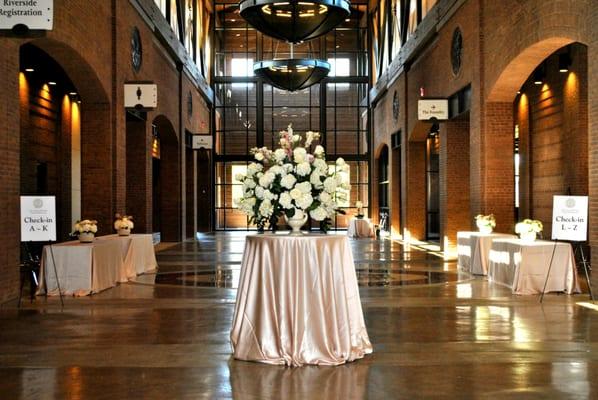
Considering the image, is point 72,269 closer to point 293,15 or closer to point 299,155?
point 299,155

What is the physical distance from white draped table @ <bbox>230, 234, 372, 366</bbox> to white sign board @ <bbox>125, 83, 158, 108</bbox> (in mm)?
9548

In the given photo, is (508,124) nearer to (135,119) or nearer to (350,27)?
(135,119)

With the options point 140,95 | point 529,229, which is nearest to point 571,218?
point 529,229

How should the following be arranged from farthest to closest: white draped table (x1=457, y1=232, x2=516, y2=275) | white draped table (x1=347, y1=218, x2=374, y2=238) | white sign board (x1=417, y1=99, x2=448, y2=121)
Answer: white draped table (x1=347, y1=218, x2=374, y2=238)
white sign board (x1=417, y1=99, x2=448, y2=121)
white draped table (x1=457, y1=232, x2=516, y2=275)

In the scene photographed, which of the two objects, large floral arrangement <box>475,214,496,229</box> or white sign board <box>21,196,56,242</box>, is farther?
large floral arrangement <box>475,214,496,229</box>

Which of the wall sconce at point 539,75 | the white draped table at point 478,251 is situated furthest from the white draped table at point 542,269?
the wall sconce at point 539,75

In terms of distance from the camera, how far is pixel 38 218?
9.15 meters

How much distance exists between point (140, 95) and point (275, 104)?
19.8m

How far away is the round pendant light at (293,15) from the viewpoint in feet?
45.7

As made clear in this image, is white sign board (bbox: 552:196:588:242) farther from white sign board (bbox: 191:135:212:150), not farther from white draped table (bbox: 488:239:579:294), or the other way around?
white sign board (bbox: 191:135:212:150)

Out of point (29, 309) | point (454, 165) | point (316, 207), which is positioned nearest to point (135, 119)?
point (454, 165)

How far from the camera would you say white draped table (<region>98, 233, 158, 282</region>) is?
12023mm

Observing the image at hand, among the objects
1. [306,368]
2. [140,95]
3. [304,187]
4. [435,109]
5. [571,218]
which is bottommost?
[306,368]

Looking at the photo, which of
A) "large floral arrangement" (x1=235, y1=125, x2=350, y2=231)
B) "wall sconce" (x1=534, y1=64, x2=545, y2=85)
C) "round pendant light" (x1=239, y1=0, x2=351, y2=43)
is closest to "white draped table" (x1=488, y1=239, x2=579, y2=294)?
"large floral arrangement" (x1=235, y1=125, x2=350, y2=231)
